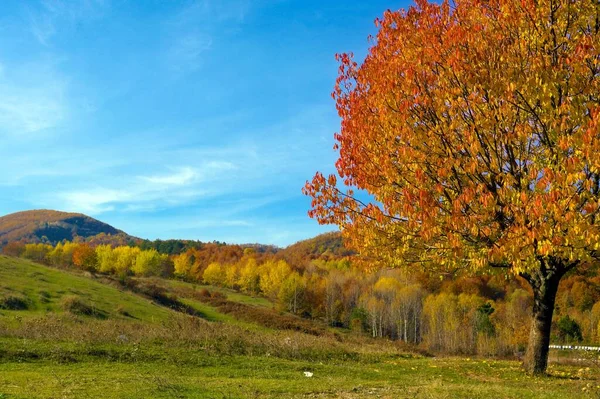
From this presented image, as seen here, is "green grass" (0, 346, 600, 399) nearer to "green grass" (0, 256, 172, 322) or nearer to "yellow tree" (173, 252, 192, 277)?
"green grass" (0, 256, 172, 322)

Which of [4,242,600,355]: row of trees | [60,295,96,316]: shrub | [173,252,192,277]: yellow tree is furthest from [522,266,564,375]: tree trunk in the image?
[173,252,192,277]: yellow tree

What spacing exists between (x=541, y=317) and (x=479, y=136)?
7.66 meters

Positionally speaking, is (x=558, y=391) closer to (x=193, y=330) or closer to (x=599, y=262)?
(x=599, y=262)

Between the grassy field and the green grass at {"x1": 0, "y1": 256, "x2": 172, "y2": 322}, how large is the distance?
788 inches

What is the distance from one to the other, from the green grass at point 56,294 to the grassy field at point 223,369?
65.7ft

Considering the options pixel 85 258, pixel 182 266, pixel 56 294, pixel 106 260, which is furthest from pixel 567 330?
pixel 85 258

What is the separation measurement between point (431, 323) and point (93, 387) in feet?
306

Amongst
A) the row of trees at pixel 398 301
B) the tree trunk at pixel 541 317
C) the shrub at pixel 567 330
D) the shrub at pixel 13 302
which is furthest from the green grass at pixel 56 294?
the shrub at pixel 567 330

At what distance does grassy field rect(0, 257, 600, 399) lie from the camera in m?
11.2

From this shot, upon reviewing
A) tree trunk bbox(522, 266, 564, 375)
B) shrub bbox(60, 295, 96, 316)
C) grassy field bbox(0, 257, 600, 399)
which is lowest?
shrub bbox(60, 295, 96, 316)

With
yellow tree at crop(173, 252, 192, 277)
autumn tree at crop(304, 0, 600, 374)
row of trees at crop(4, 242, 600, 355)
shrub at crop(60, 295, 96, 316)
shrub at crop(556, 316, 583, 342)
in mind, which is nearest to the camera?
autumn tree at crop(304, 0, 600, 374)

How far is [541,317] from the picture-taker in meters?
15.3

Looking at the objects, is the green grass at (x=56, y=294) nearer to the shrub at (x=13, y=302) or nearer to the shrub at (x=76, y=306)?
the shrub at (x=13, y=302)

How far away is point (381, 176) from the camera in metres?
13.1
